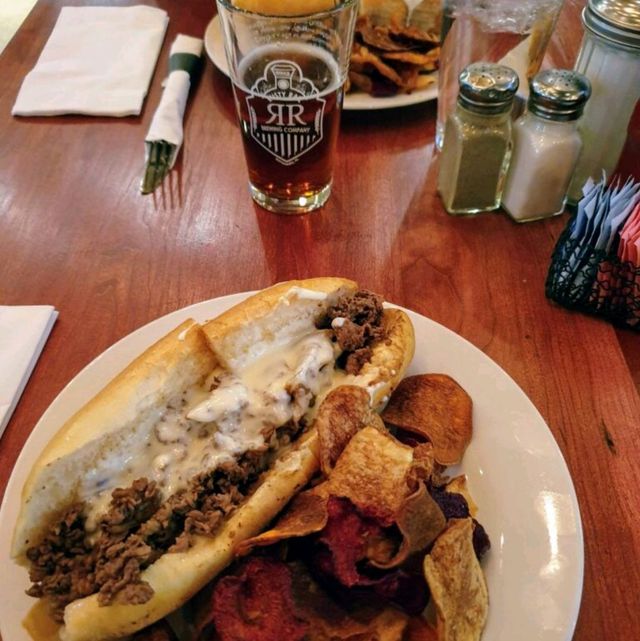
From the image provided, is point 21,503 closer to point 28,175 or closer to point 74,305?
point 74,305

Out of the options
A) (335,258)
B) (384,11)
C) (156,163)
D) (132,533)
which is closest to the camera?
(132,533)

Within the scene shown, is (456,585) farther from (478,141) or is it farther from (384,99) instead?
(384,99)

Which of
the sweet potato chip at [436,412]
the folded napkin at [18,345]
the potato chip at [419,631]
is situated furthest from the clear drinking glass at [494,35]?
the potato chip at [419,631]

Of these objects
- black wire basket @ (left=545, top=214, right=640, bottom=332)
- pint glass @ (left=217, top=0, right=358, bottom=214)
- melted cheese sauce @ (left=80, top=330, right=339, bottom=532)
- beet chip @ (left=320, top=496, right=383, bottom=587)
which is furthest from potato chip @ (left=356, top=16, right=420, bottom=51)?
beet chip @ (left=320, top=496, right=383, bottom=587)

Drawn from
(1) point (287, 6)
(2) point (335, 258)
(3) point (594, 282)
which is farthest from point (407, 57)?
(3) point (594, 282)

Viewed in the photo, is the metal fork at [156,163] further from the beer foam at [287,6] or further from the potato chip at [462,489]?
the potato chip at [462,489]

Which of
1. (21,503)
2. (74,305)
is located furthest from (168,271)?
(21,503)

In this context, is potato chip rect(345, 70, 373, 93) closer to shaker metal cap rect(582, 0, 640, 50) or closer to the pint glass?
the pint glass
